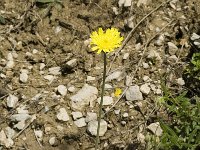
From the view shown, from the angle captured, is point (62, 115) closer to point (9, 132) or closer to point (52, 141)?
point (52, 141)

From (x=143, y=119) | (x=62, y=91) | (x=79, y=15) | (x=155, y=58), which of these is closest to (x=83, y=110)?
(x=62, y=91)

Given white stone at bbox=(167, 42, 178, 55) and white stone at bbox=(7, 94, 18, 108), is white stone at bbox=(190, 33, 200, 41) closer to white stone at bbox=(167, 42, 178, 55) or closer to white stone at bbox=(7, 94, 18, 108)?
white stone at bbox=(167, 42, 178, 55)

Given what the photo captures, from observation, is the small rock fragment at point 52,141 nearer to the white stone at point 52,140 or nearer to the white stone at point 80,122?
the white stone at point 52,140

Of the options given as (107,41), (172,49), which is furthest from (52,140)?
(172,49)

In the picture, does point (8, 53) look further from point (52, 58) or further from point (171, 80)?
point (171, 80)

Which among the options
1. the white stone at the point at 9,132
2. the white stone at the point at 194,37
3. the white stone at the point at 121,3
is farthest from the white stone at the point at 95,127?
the white stone at the point at 121,3
